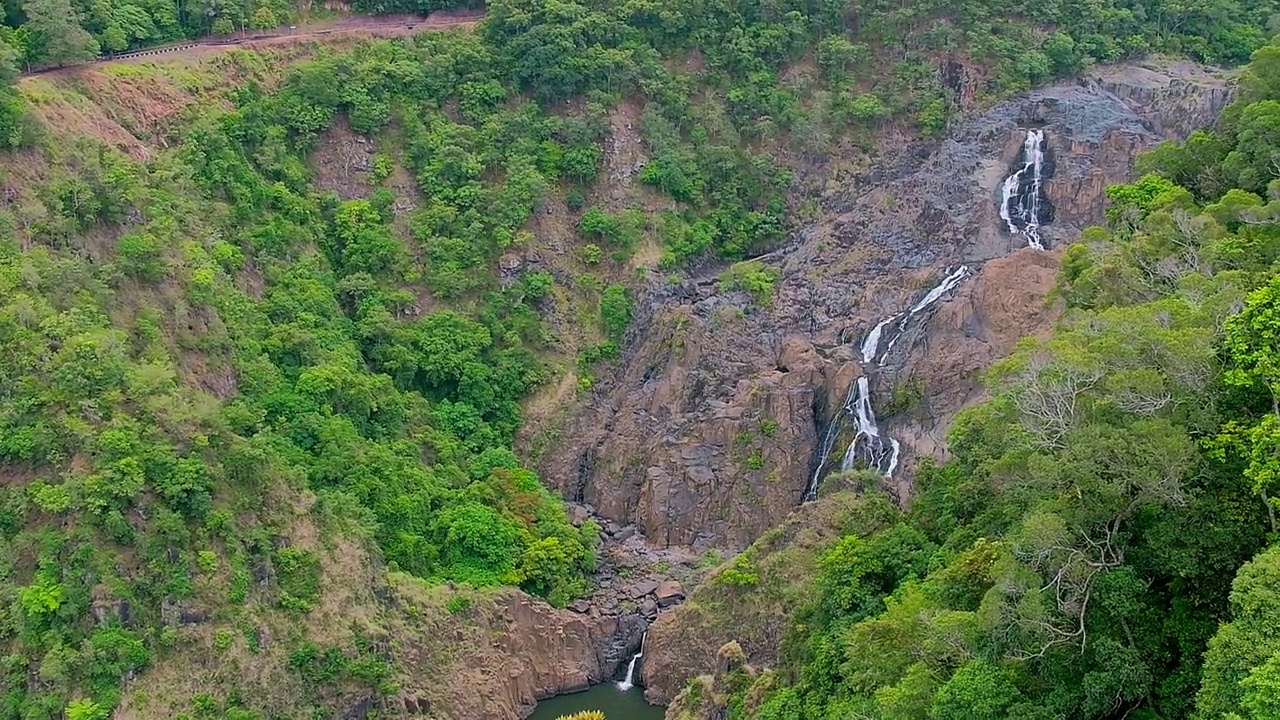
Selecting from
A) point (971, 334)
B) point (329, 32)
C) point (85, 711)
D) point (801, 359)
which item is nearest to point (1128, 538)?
point (971, 334)

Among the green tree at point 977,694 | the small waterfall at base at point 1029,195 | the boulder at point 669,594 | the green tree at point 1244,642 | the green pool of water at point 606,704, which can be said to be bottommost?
the green pool of water at point 606,704

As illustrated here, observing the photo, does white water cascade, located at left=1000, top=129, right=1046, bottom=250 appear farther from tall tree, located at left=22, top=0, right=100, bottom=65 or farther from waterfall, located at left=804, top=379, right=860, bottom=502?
tall tree, located at left=22, top=0, right=100, bottom=65

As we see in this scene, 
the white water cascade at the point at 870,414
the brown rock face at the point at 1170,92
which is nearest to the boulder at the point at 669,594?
the white water cascade at the point at 870,414

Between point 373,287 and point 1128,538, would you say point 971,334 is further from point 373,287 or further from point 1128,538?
point 373,287

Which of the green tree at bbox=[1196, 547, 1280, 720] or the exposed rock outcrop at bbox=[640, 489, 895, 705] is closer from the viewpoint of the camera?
the green tree at bbox=[1196, 547, 1280, 720]

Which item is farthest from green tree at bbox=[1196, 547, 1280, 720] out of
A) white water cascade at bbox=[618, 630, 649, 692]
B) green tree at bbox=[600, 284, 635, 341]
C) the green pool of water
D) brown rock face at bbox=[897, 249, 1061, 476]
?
green tree at bbox=[600, 284, 635, 341]

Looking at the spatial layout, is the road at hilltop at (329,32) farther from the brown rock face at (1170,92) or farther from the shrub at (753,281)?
the brown rock face at (1170,92)

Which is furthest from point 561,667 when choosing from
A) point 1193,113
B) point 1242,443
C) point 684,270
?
point 1193,113
